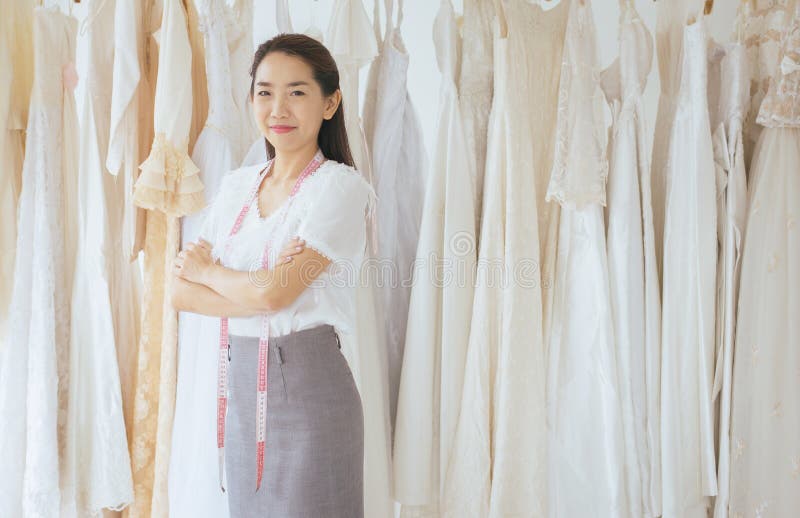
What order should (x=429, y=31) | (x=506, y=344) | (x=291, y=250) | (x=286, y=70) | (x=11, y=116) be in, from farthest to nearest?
(x=429, y=31), (x=11, y=116), (x=506, y=344), (x=286, y=70), (x=291, y=250)

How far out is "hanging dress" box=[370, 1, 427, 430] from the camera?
4.83ft

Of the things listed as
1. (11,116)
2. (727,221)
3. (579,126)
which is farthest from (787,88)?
(11,116)

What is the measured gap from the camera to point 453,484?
1392 millimetres

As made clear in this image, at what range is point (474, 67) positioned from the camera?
1452mm

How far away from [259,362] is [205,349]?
34cm

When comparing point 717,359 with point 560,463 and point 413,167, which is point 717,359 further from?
point 413,167

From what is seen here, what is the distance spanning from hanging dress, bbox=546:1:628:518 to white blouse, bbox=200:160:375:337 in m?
0.45

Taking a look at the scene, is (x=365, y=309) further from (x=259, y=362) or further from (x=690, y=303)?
(x=690, y=303)

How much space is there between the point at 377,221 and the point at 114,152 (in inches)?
22.4

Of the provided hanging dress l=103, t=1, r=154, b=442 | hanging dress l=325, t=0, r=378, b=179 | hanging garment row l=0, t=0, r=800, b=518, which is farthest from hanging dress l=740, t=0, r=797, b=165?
hanging dress l=103, t=1, r=154, b=442

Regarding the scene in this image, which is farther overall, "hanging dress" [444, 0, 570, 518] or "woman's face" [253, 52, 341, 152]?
"hanging dress" [444, 0, 570, 518]

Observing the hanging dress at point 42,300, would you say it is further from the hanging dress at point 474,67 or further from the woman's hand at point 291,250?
the hanging dress at point 474,67

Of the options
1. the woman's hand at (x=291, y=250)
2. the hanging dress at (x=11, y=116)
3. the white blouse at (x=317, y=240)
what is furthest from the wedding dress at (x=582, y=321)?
the hanging dress at (x=11, y=116)

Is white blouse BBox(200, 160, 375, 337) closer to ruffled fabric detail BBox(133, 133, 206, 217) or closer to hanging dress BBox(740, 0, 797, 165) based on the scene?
ruffled fabric detail BBox(133, 133, 206, 217)
